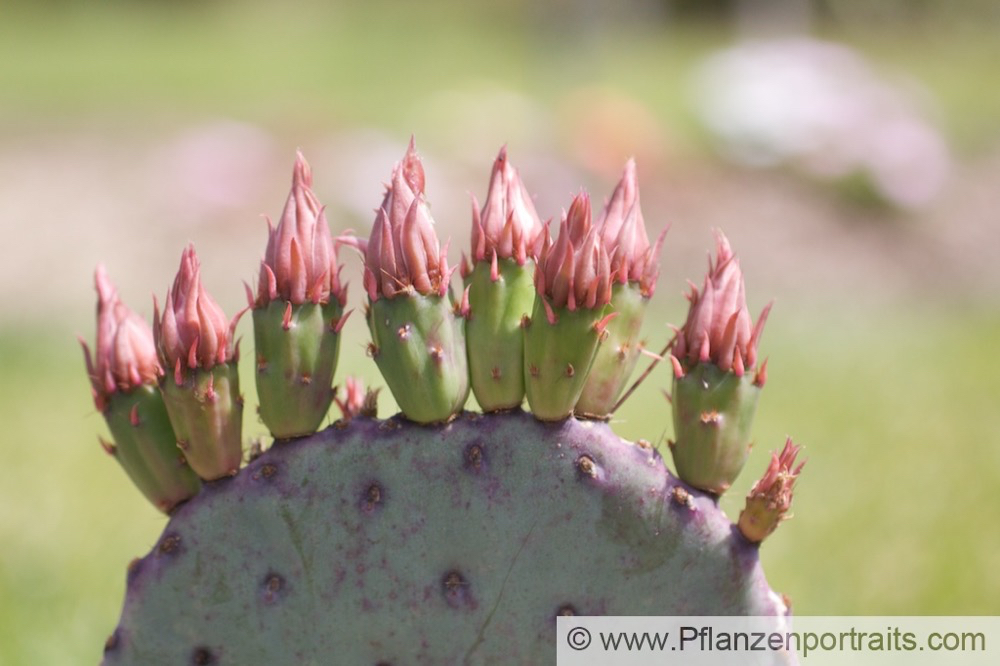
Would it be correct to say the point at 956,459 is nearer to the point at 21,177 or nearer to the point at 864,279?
the point at 864,279

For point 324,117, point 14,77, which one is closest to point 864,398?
point 324,117

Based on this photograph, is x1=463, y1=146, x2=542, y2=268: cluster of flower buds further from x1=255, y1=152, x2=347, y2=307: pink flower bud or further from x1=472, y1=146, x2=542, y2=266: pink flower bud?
x1=255, y1=152, x2=347, y2=307: pink flower bud

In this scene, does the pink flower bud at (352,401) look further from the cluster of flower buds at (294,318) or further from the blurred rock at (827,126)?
the blurred rock at (827,126)

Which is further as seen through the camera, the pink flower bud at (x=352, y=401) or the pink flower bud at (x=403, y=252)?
the pink flower bud at (x=352, y=401)

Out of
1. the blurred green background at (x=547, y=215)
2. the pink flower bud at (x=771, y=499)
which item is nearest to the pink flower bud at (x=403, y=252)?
the pink flower bud at (x=771, y=499)

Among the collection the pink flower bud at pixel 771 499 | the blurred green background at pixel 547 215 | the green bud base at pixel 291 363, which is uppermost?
the green bud base at pixel 291 363

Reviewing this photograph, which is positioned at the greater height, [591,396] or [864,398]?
[591,396]

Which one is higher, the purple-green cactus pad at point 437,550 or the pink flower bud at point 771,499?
the pink flower bud at point 771,499
